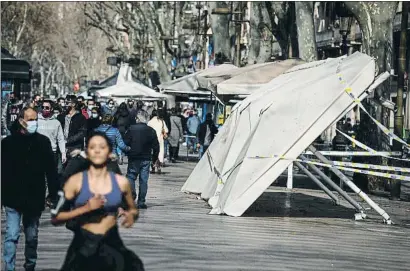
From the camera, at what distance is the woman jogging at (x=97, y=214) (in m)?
8.35

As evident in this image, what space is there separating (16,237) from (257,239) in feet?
15.9

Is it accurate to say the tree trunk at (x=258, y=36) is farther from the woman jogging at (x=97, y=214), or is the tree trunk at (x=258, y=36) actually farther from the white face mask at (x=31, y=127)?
the woman jogging at (x=97, y=214)

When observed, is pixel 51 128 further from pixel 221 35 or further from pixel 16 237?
pixel 221 35

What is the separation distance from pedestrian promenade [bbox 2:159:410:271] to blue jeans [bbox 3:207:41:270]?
59cm

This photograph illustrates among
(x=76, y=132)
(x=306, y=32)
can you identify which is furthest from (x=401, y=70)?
(x=306, y=32)

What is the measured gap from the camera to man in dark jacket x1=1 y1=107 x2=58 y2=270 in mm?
10914

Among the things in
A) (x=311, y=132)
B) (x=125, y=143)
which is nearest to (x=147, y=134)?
(x=125, y=143)

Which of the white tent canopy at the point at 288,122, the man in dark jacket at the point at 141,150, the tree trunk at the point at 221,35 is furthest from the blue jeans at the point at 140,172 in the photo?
the tree trunk at the point at 221,35

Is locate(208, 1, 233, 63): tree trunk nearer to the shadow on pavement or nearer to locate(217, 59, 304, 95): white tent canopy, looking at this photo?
locate(217, 59, 304, 95): white tent canopy

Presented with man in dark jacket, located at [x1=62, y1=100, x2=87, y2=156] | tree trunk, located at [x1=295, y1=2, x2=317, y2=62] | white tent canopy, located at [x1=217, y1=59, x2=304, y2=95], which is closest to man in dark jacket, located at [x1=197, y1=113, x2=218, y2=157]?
tree trunk, located at [x1=295, y1=2, x2=317, y2=62]

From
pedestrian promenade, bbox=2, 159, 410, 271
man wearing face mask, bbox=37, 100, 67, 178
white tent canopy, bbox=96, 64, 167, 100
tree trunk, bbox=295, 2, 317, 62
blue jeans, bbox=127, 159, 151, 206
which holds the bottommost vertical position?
pedestrian promenade, bbox=2, 159, 410, 271

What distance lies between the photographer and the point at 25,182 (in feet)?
35.7

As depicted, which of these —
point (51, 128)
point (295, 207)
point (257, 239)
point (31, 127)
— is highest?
point (31, 127)

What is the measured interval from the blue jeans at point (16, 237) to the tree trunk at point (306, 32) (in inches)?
778
